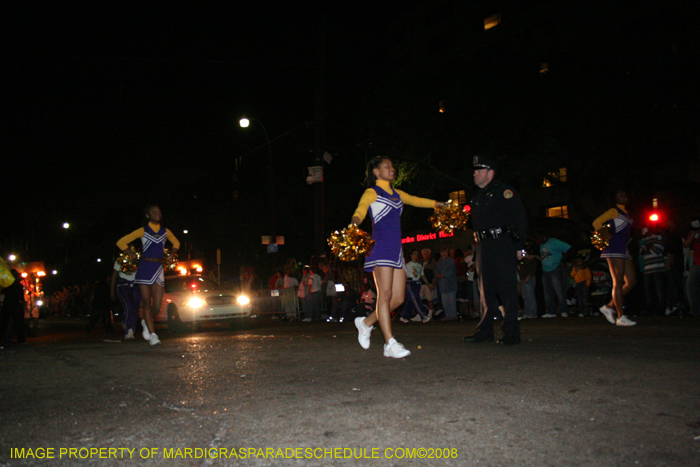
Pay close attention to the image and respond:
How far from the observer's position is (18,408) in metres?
3.84

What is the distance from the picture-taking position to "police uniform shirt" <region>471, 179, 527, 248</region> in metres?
6.33

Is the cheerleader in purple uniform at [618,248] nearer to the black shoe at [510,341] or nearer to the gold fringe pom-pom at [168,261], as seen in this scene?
Answer: the black shoe at [510,341]

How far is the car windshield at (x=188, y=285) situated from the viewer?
16166 millimetres

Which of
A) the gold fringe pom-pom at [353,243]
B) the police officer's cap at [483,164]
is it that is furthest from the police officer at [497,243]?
the gold fringe pom-pom at [353,243]

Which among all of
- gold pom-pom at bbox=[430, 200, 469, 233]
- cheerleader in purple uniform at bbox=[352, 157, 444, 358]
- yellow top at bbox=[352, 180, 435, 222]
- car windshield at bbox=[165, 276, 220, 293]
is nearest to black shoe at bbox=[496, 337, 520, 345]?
cheerleader in purple uniform at bbox=[352, 157, 444, 358]

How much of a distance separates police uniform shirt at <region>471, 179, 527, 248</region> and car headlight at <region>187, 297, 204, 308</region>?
10.6 meters

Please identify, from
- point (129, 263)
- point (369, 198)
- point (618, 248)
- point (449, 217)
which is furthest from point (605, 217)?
point (129, 263)

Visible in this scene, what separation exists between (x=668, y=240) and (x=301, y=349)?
932 centimetres

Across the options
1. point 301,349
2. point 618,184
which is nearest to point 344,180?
point 618,184

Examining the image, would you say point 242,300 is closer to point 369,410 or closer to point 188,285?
point 188,285

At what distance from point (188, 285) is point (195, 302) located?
3.11 ft

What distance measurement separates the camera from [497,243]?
→ 253 inches

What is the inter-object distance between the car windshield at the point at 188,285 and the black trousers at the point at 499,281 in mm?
11002

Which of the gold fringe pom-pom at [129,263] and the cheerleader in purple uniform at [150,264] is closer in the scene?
the cheerleader in purple uniform at [150,264]
